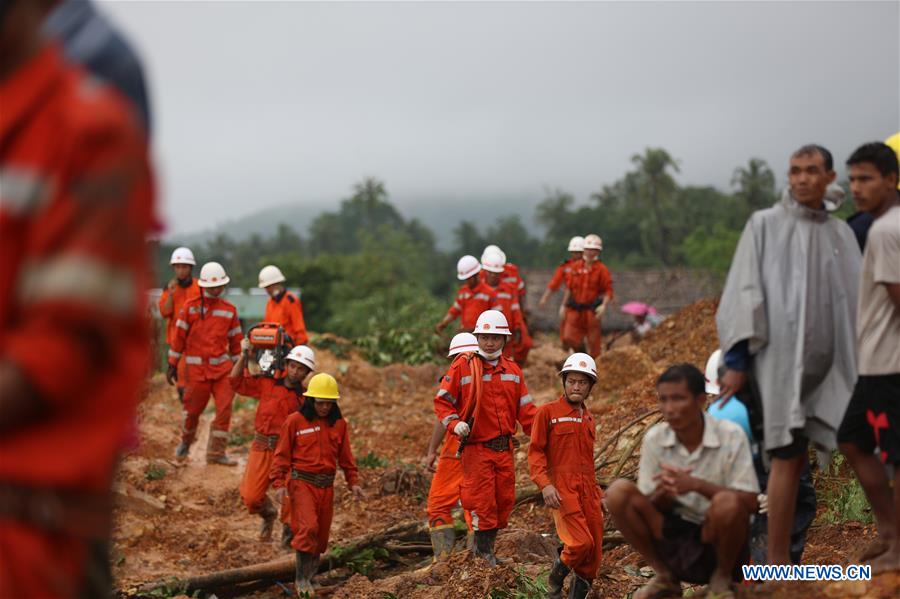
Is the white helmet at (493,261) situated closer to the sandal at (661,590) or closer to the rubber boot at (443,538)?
→ the rubber boot at (443,538)

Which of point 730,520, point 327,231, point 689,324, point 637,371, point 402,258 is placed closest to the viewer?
point 730,520

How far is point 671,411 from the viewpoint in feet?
17.4

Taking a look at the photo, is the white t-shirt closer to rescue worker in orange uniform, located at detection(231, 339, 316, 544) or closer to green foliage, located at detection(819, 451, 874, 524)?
green foliage, located at detection(819, 451, 874, 524)

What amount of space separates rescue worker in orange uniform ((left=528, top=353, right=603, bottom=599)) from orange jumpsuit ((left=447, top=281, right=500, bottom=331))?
7.42 metres

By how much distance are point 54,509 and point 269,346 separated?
9.31m

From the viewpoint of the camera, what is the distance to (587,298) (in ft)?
56.5

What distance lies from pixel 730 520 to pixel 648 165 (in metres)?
72.4

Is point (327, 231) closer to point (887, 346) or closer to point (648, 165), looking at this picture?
point (648, 165)

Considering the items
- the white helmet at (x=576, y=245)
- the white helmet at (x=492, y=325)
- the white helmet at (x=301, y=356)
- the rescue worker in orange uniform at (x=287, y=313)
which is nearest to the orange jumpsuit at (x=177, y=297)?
the rescue worker in orange uniform at (x=287, y=313)

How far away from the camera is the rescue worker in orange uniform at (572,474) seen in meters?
8.00

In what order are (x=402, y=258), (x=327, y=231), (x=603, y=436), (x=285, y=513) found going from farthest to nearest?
(x=327, y=231)
(x=402, y=258)
(x=603, y=436)
(x=285, y=513)

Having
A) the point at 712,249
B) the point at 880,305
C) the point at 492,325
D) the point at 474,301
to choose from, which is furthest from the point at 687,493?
the point at 712,249

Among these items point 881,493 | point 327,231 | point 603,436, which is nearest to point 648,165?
point 327,231

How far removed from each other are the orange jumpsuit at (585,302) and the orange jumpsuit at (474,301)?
5.81 feet
